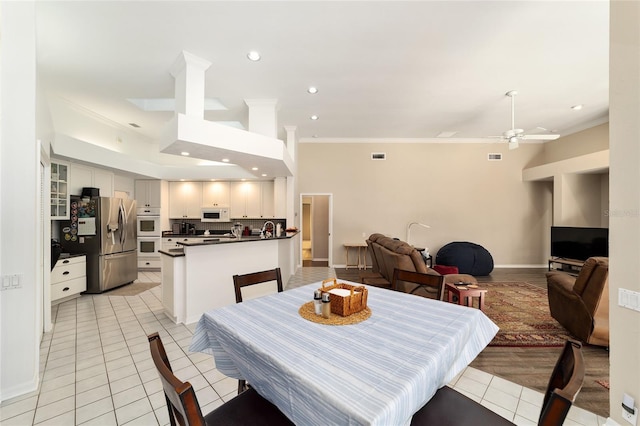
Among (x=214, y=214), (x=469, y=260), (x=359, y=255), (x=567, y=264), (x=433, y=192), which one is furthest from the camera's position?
(x=433, y=192)

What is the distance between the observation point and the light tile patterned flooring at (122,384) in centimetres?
184

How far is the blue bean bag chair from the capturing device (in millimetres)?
6086

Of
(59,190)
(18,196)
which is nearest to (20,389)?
(18,196)

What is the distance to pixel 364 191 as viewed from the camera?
6984 mm

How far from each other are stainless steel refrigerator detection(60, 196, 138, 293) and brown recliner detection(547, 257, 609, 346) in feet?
22.7

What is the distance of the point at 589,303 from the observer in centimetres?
268

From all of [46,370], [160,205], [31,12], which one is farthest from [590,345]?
[160,205]

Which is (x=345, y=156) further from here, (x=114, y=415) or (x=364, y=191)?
(x=114, y=415)

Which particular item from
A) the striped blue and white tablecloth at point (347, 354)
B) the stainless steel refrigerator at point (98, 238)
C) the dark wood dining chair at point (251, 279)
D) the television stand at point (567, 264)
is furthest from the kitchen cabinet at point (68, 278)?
the television stand at point (567, 264)

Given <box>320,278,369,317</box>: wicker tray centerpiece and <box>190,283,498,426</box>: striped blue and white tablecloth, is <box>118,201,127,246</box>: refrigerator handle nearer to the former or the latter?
<box>190,283,498,426</box>: striped blue and white tablecloth

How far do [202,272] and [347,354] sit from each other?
3024 millimetres

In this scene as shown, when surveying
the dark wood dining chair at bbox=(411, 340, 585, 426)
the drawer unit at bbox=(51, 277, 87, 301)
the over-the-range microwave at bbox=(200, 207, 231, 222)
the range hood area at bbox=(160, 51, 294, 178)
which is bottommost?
the drawer unit at bbox=(51, 277, 87, 301)

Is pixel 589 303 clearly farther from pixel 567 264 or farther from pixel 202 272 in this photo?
pixel 202 272

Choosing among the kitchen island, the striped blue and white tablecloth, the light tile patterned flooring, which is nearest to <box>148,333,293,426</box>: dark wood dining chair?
the striped blue and white tablecloth
